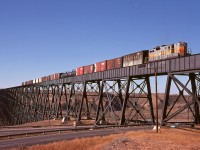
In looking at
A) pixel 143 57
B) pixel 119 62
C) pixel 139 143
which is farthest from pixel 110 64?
pixel 139 143

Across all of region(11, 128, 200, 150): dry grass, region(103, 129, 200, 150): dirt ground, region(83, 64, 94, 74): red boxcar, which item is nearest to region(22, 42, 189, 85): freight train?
region(83, 64, 94, 74): red boxcar

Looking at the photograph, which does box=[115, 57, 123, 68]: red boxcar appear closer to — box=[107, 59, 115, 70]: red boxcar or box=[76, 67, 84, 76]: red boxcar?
box=[107, 59, 115, 70]: red boxcar

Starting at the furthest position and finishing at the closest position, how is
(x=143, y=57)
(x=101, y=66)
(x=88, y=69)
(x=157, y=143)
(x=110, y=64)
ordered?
1. (x=88, y=69)
2. (x=101, y=66)
3. (x=110, y=64)
4. (x=143, y=57)
5. (x=157, y=143)

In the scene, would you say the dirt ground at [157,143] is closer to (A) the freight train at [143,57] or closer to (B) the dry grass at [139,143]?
(B) the dry grass at [139,143]

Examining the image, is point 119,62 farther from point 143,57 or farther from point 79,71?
point 79,71

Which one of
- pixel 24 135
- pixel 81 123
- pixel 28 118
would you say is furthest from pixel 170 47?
pixel 28 118

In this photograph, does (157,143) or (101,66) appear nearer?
(157,143)

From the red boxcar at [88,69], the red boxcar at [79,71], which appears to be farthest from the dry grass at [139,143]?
the red boxcar at [79,71]

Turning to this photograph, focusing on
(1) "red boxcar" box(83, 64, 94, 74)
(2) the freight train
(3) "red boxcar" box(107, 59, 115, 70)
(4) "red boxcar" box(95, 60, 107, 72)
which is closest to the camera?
(2) the freight train

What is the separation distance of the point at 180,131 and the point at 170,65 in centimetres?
723

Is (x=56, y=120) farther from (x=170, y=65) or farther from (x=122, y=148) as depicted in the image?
(x=122, y=148)

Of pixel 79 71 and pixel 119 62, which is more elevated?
pixel 119 62

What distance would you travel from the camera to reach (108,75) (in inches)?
1718

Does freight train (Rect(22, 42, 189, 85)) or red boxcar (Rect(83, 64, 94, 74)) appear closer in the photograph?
freight train (Rect(22, 42, 189, 85))
